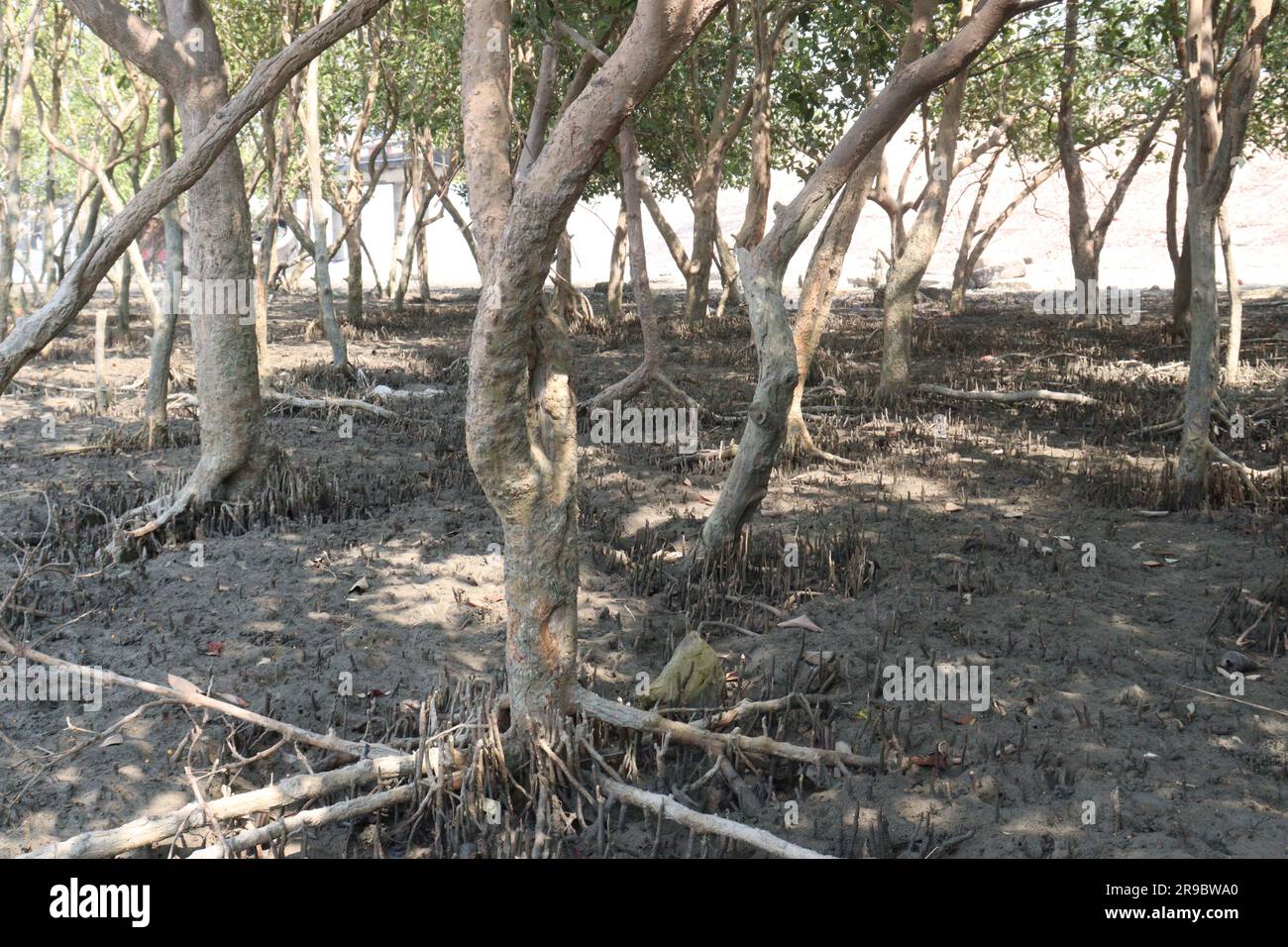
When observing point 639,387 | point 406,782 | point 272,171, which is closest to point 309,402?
point 272,171

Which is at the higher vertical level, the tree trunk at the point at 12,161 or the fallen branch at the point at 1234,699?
the tree trunk at the point at 12,161

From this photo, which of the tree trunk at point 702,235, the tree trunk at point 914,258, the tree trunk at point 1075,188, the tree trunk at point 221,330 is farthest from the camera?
the tree trunk at point 702,235

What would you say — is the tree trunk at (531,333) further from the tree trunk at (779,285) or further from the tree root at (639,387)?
the tree root at (639,387)

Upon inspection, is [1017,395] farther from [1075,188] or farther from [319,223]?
[319,223]

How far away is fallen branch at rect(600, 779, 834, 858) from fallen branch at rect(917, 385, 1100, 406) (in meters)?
7.14

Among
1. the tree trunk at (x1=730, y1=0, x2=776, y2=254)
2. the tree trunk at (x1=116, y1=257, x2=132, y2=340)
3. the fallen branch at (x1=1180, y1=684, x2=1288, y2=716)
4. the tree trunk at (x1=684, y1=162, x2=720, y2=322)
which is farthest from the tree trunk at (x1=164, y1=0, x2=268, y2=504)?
the tree trunk at (x1=684, y1=162, x2=720, y2=322)

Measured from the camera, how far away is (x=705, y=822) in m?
3.42

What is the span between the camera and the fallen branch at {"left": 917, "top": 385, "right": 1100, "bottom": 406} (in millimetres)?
9883

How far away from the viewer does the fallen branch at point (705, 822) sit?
3.23 metres

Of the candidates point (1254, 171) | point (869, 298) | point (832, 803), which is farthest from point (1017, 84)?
point (1254, 171)

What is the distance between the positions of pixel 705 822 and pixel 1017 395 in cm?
744

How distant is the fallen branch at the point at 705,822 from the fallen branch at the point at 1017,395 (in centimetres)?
714

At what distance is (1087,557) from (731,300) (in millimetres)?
15565

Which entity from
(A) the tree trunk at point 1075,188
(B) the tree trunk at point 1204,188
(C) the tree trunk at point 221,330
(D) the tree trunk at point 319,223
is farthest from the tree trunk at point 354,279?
(B) the tree trunk at point 1204,188
